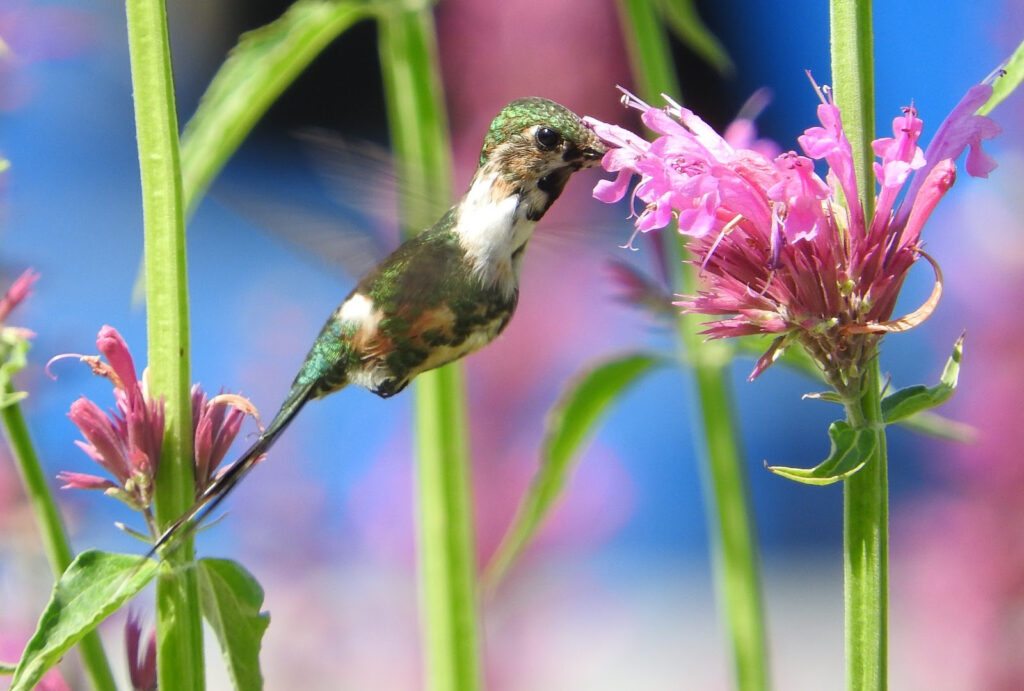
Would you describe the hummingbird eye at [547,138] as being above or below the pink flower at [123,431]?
above

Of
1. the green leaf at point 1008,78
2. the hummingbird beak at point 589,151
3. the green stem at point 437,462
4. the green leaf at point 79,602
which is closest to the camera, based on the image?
the green leaf at point 79,602

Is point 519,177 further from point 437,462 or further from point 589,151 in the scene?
point 437,462

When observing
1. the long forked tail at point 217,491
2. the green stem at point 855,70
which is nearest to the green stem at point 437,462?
the long forked tail at point 217,491

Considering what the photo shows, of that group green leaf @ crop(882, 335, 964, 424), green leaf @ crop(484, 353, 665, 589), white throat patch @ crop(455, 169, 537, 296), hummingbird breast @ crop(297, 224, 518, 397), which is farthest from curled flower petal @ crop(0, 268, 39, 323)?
green leaf @ crop(882, 335, 964, 424)

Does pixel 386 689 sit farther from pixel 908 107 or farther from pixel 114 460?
pixel 908 107

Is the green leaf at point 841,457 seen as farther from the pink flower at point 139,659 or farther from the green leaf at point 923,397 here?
the pink flower at point 139,659

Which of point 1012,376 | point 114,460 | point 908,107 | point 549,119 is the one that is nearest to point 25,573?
point 114,460

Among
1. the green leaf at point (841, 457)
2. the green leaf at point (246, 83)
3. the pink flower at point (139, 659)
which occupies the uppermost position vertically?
the green leaf at point (246, 83)
